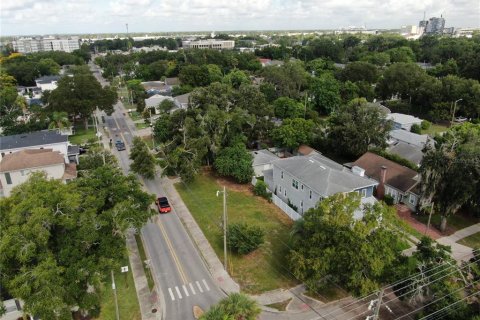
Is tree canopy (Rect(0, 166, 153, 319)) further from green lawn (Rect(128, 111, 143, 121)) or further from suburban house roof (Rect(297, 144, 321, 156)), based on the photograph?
green lawn (Rect(128, 111, 143, 121))

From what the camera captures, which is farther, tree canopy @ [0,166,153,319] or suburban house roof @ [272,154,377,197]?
suburban house roof @ [272,154,377,197]

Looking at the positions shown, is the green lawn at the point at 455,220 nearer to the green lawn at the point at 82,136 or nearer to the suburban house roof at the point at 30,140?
the suburban house roof at the point at 30,140

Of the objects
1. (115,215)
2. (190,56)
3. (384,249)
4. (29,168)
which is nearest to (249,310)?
(384,249)

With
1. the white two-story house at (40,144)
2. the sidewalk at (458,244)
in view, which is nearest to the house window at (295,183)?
the sidewalk at (458,244)

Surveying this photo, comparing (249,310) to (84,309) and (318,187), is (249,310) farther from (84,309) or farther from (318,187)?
(318,187)

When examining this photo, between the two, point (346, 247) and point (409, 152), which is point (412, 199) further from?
point (346, 247)

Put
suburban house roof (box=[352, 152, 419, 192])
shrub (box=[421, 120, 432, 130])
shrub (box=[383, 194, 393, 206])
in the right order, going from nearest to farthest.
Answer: suburban house roof (box=[352, 152, 419, 192]) < shrub (box=[383, 194, 393, 206]) < shrub (box=[421, 120, 432, 130])

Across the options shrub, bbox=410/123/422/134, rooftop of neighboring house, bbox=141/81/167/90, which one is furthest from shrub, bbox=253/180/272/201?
rooftop of neighboring house, bbox=141/81/167/90
